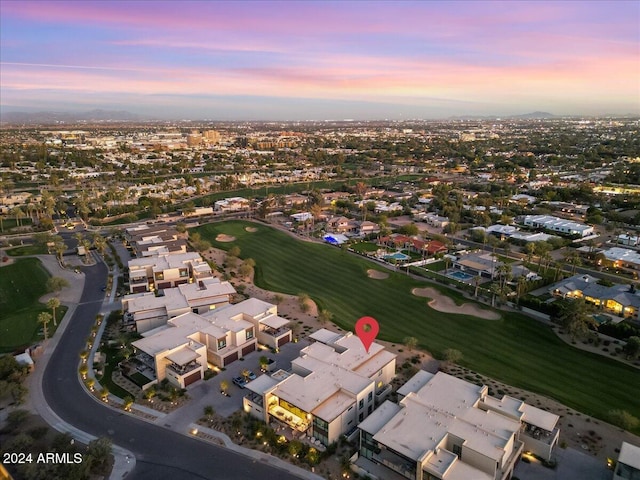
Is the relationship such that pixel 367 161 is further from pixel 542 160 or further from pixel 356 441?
pixel 356 441

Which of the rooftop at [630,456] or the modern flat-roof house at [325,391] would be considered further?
the modern flat-roof house at [325,391]

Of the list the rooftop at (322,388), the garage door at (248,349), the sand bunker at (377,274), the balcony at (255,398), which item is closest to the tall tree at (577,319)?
the rooftop at (322,388)

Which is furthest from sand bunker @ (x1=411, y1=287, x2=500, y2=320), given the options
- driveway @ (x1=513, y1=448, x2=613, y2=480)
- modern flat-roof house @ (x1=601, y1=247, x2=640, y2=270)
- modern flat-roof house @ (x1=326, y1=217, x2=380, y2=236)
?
modern flat-roof house @ (x1=326, y1=217, x2=380, y2=236)

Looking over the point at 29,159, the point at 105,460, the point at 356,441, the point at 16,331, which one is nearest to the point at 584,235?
the point at 356,441

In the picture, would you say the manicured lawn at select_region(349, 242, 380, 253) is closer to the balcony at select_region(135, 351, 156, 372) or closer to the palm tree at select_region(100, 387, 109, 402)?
the balcony at select_region(135, 351, 156, 372)

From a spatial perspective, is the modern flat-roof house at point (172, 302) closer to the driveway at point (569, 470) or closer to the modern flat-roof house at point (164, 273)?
the modern flat-roof house at point (164, 273)

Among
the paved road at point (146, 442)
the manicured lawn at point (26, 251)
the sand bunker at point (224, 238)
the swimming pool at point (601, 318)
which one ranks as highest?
the swimming pool at point (601, 318)
